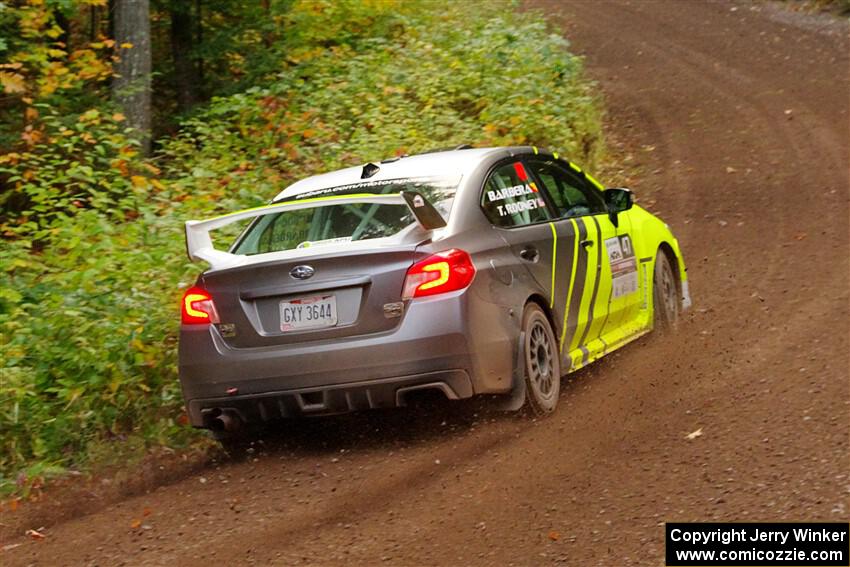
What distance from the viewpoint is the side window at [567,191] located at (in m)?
8.27

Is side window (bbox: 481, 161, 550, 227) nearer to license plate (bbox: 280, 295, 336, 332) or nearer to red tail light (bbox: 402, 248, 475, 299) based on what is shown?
red tail light (bbox: 402, 248, 475, 299)

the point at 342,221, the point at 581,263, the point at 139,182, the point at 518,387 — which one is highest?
the point at 342,221

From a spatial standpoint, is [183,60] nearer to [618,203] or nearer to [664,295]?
[664,295]

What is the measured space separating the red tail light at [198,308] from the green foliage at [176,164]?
1009 millimetres

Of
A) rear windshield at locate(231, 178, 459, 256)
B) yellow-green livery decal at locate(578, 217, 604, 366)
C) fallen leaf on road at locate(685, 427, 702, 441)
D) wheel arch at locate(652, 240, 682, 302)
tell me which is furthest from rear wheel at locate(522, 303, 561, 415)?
wheel arch at locate(652, 240, 682, 302)

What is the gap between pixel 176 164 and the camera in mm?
14906

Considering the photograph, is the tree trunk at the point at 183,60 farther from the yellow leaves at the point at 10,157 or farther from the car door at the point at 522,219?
the car door at the point at 522,219

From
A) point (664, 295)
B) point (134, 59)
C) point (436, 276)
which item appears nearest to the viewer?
point (436, 276)

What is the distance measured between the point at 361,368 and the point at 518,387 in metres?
0.94

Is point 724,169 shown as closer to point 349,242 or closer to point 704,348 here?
point 704,348

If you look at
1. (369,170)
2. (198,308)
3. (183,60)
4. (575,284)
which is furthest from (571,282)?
(183,60)

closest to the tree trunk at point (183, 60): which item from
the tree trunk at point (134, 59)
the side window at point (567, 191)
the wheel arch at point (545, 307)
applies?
the tree trunk at point (134, 59)

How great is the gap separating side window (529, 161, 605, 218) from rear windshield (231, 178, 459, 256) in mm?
1124

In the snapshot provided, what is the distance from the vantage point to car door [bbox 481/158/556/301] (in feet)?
24.0
